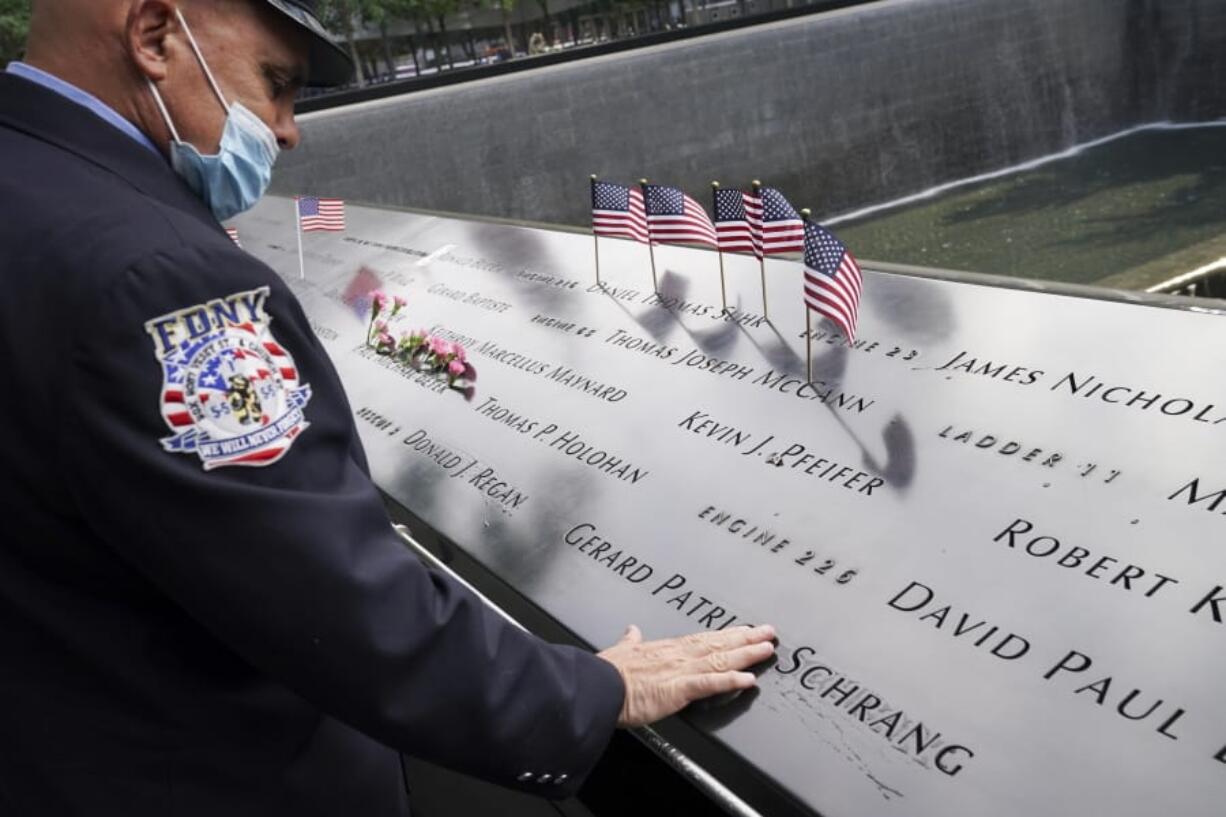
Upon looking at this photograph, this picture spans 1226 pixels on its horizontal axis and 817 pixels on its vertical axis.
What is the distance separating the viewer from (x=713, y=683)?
1.58 meters

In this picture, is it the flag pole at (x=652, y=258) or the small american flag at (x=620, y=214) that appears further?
the small american flag at (x=620, y=214)

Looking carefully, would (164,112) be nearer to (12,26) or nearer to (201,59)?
(201,59)

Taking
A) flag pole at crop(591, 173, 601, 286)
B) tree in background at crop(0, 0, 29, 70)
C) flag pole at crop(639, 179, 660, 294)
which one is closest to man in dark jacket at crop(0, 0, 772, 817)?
flag pole at crop(639, 179, 660, 294)

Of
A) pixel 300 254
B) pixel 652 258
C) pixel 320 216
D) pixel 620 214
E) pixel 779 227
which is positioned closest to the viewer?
pixel 779 227

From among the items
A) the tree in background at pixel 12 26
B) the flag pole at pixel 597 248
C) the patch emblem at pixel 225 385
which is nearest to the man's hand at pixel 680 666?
the patch emblem at pixel 225 385

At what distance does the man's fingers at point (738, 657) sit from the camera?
5.32 ft

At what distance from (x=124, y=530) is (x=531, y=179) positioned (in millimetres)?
12686

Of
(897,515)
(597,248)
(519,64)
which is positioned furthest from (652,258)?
(519,64)

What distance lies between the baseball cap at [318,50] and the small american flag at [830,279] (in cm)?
124

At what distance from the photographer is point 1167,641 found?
1479mm

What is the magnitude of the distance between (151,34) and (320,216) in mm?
5189

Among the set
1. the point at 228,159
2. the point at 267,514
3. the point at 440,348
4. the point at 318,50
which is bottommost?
the point at 440,348

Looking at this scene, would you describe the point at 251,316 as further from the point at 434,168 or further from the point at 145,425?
the point at 434,168

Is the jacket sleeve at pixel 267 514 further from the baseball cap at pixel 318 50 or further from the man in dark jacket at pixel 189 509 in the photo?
the baseball cap at pixel 318 50
